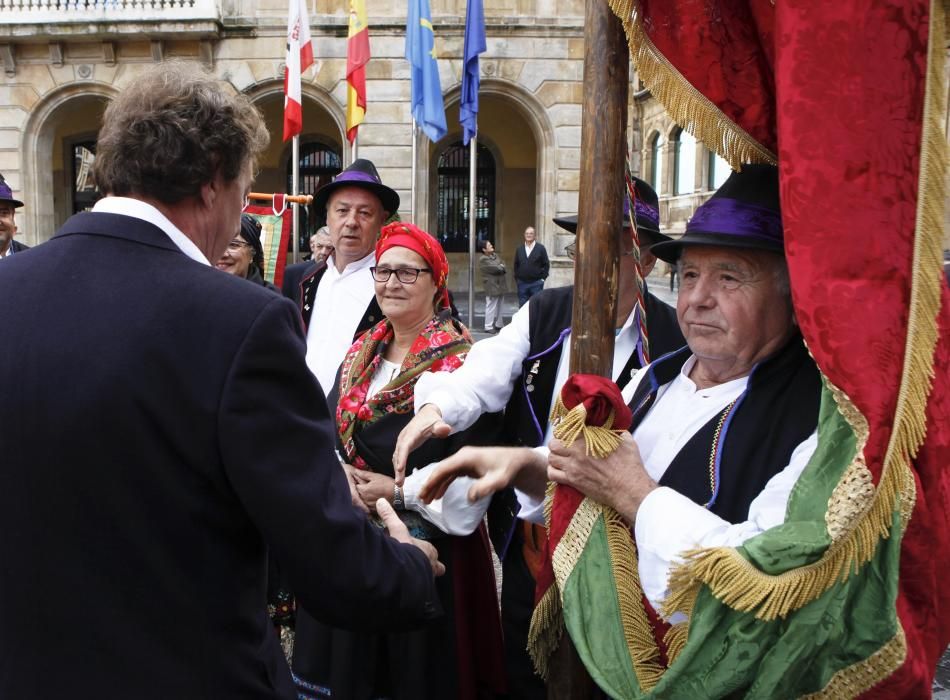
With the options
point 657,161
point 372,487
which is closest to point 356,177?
point 372,487

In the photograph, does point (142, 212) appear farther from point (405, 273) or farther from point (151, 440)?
point (405, 273)

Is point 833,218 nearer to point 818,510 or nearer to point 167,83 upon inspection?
point 818,510

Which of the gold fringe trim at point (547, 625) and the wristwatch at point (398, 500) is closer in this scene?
the gold fringe trim at point (547, 625)

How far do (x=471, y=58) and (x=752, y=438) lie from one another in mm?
9893

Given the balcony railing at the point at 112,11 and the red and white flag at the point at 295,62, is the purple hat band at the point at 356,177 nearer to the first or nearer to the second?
the red and white flag at the point at 295,62

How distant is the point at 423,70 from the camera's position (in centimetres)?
1073

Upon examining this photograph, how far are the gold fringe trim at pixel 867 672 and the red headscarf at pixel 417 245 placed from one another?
181cm

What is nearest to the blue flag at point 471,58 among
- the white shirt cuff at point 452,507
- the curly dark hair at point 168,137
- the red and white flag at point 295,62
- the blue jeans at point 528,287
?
the red and white flag at point 295,62

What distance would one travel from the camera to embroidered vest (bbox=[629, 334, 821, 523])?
1.61 m

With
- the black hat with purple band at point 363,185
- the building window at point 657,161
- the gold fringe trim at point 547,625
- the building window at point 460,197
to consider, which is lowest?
the gold fringe trim at point 547,625

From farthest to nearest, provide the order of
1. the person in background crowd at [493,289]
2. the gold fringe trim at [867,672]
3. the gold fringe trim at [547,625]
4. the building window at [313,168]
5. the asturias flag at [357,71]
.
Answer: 1. the building window at [313,168]
2. the person in background crowd at [493,289]
3. the asturias flag at [357,71]
4. the gold fringe trim at [547,625]
5. the gold fringe trim at [867,672]

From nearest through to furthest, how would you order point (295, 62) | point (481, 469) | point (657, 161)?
point (481, 469), point (295, 62), point (657, 161)

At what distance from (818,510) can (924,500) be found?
199mm

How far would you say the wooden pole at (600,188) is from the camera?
5.70 feet
